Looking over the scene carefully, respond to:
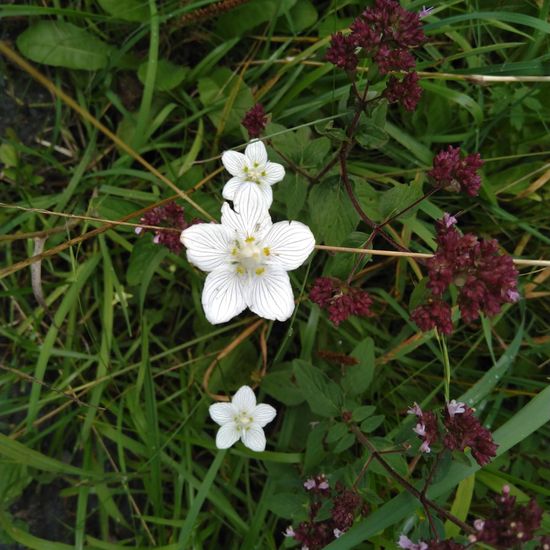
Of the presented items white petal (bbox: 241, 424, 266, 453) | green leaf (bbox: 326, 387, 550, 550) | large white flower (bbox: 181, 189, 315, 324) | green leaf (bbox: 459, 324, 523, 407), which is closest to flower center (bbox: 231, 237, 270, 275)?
large white flower (bbox: 181, 189, 315, 324)

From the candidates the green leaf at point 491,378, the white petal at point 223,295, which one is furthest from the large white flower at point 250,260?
the green leaf at point 491,378

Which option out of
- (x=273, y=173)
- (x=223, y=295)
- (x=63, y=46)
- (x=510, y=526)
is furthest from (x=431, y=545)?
(x=63, y=46)

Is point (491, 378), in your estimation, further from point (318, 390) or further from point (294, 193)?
point (294, 193)

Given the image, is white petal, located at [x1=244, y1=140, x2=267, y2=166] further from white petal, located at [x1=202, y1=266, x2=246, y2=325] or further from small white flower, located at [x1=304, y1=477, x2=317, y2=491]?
small white flower, located at [x1=304, y1=477, x2=317, y2=491]

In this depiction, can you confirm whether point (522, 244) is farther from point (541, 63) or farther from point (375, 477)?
point (375, 477)

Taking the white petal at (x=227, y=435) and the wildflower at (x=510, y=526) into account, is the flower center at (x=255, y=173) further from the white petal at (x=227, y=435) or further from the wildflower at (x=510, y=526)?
the wildflower at (x=510, y=526)
